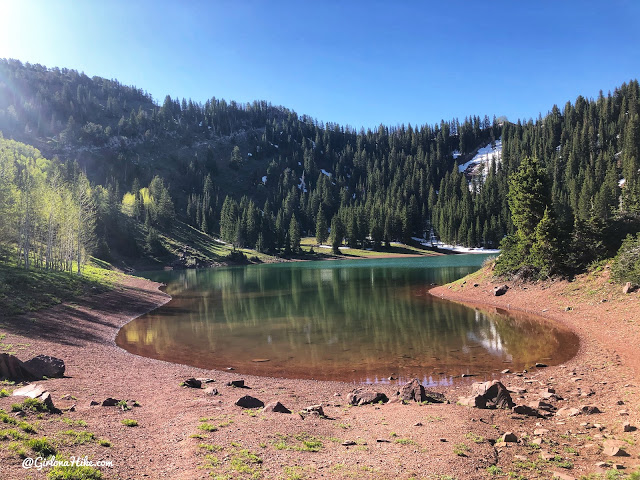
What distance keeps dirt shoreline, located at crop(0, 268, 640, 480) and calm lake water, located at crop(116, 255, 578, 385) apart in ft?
7.55

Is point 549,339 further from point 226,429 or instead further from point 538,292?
point 226,429

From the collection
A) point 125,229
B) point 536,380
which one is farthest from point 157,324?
point 125,229

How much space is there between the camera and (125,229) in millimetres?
137875

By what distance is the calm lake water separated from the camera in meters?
21.5

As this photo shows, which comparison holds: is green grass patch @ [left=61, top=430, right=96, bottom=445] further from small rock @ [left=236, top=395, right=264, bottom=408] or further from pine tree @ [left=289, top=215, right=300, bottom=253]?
pine tree @ [left=289, top=215, right=300, bottom=253]

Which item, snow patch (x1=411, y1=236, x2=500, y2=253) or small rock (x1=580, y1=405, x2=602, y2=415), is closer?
small rock (x1=580, y1=405, x2=602, y2=415)

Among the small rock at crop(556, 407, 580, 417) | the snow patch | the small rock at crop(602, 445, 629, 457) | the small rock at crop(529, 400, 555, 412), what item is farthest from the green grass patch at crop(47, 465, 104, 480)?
the snow patch

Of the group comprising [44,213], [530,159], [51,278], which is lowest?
[51,278]

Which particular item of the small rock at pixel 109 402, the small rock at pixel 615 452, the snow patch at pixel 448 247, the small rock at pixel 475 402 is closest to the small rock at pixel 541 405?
the small rock at pixel 475 402

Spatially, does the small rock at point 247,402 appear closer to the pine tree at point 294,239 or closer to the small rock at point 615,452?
the small rock at point 615,452

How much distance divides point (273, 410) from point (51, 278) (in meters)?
43.3

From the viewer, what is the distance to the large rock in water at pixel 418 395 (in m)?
15.0

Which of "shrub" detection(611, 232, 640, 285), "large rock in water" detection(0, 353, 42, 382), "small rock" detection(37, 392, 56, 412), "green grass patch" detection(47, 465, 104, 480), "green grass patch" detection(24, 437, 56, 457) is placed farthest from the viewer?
"shrub" detection(611, 232, 640, 285)

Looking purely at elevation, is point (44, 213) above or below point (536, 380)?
above
